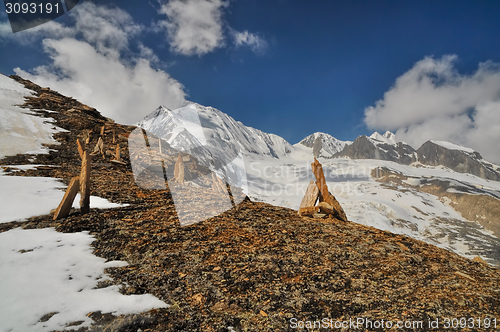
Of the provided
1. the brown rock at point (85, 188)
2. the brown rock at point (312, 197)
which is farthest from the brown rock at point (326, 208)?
the brown rock at point (85, 188)

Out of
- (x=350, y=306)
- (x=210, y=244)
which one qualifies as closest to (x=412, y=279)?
(x=350, y=306)

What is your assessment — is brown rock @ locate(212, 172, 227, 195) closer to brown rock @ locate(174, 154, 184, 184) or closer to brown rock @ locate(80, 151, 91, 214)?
brown rock @ locate(174, 154, 184, 184)

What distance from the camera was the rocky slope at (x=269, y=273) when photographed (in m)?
3.59

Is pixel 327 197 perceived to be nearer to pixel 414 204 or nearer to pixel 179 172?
pixel 179 172

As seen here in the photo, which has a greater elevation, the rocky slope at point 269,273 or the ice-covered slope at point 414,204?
the rocky slope at point 269,273

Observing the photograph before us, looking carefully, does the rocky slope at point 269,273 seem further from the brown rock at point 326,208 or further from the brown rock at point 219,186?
the brown rock at point 219,186

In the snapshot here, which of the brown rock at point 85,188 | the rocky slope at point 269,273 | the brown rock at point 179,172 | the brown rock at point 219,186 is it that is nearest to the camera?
the rocky slope at point 269,273

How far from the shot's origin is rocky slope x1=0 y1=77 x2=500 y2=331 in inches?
141

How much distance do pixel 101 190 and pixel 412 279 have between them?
38.6 feet

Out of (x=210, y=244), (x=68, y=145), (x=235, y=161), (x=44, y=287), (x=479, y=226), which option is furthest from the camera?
(x=479, y=226)

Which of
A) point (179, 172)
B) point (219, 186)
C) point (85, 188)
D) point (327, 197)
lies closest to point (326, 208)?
point (327, 197)

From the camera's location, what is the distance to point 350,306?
12.5ft

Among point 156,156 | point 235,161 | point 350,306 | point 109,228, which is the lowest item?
point 350,306

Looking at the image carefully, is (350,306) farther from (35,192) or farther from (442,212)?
(442,212)
